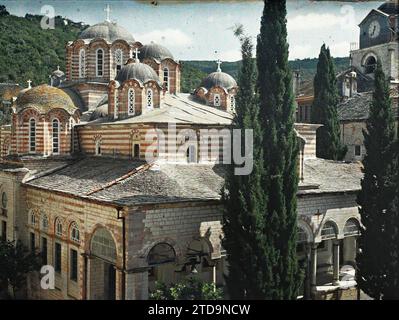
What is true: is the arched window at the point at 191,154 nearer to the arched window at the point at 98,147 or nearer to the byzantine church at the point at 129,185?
the byzantine church at the point at 129,185

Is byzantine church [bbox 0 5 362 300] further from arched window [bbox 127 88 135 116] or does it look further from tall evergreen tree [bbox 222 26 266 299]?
tall evergreen tree [bbox 222 26 266 299]

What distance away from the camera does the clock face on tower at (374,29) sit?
37.6m

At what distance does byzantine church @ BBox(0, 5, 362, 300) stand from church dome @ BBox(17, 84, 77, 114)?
0.05 m

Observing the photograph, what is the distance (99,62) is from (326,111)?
12.3 m

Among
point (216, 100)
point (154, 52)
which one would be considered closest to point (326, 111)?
point (216, 100)

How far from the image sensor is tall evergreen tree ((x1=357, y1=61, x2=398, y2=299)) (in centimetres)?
1494

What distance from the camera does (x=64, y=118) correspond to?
2183 cm

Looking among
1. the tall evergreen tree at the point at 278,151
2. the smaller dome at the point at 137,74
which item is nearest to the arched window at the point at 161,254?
the tall evergreen tree at the point at 278,151

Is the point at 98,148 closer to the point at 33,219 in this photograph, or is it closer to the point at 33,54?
the point at 33,219

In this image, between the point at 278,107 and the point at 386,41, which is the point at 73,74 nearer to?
the point at 278,107

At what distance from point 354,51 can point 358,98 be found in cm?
967

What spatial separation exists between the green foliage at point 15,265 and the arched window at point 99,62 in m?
9.83

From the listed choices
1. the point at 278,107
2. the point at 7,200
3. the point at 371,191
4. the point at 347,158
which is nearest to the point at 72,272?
the point at 7,200

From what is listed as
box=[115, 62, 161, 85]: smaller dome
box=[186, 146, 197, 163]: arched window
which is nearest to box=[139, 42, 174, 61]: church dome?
box=[115, 62, 161, 85]: smaller dome
